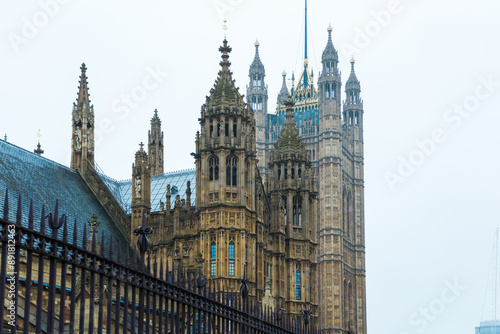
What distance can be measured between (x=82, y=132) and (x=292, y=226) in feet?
41.5

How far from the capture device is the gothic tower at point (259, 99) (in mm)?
127312

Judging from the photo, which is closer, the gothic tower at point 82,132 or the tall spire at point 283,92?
the gothic tower at point 82,132

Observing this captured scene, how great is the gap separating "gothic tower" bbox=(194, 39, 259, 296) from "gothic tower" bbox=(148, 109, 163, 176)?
18.6m

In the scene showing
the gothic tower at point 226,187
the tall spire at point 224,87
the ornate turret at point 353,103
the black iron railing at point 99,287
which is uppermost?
the ornate turret at point 353,103

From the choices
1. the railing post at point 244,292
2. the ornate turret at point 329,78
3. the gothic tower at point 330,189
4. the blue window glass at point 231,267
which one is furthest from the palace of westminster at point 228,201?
the ornate turret at point 329,78

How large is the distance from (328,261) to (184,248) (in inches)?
3349

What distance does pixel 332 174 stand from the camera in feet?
412

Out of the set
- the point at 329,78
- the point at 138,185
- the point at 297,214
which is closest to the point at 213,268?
the point at 138,185

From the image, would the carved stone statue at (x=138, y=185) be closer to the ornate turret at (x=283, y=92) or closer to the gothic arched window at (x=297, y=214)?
the gothic arched window at (x=297, y=214)

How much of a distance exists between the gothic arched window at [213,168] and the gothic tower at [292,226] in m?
5.33

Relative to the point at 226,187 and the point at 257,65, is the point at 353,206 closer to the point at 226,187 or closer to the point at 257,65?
the point at 257,65

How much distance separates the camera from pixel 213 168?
41844mm

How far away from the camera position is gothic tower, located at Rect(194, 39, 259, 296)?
40.9 meters

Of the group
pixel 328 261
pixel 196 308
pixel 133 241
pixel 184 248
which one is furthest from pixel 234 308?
pixel 328 261
